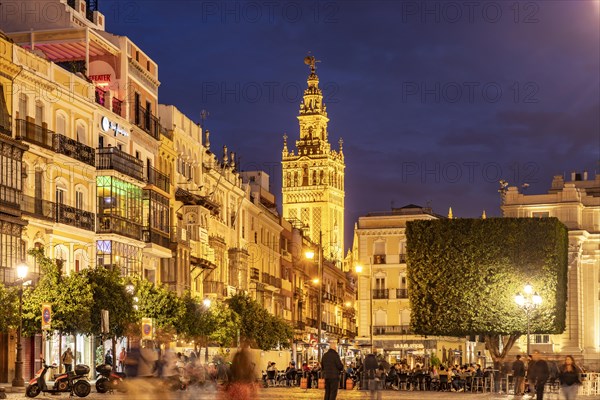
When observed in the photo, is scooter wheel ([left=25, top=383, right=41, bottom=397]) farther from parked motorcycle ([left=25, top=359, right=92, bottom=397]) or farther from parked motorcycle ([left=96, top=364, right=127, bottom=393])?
parked motorcycle ([left=96, top=364, right=127, bottom=393])

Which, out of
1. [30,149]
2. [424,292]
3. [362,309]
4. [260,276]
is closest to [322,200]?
[362,309]

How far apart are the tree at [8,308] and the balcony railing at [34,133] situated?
8481 millimetres

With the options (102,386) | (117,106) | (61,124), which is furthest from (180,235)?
(102,386)

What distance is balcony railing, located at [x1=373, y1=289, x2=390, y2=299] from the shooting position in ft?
338

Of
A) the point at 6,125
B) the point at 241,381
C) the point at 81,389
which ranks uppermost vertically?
the point at 6,125

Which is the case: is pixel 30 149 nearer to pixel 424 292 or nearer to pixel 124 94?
pixel 124 94

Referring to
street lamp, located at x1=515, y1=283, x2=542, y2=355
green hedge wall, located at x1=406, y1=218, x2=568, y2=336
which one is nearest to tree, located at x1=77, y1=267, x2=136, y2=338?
street lamp, located at x1=515, y1=283, x2=542, y2=355

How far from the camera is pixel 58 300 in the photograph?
1880 inches

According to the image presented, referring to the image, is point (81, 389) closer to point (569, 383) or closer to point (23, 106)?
point (569, 383)

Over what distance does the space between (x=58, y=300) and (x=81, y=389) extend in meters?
10.3

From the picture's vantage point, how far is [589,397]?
1875 inches

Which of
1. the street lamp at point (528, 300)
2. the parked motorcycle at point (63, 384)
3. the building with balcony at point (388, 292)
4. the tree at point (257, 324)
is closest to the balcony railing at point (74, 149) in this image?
the parked motorcycle at point (63, 384)

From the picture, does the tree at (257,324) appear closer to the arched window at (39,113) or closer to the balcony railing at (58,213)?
the balcony railing at (58,213)

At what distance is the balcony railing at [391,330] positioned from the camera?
102050 millimetres
